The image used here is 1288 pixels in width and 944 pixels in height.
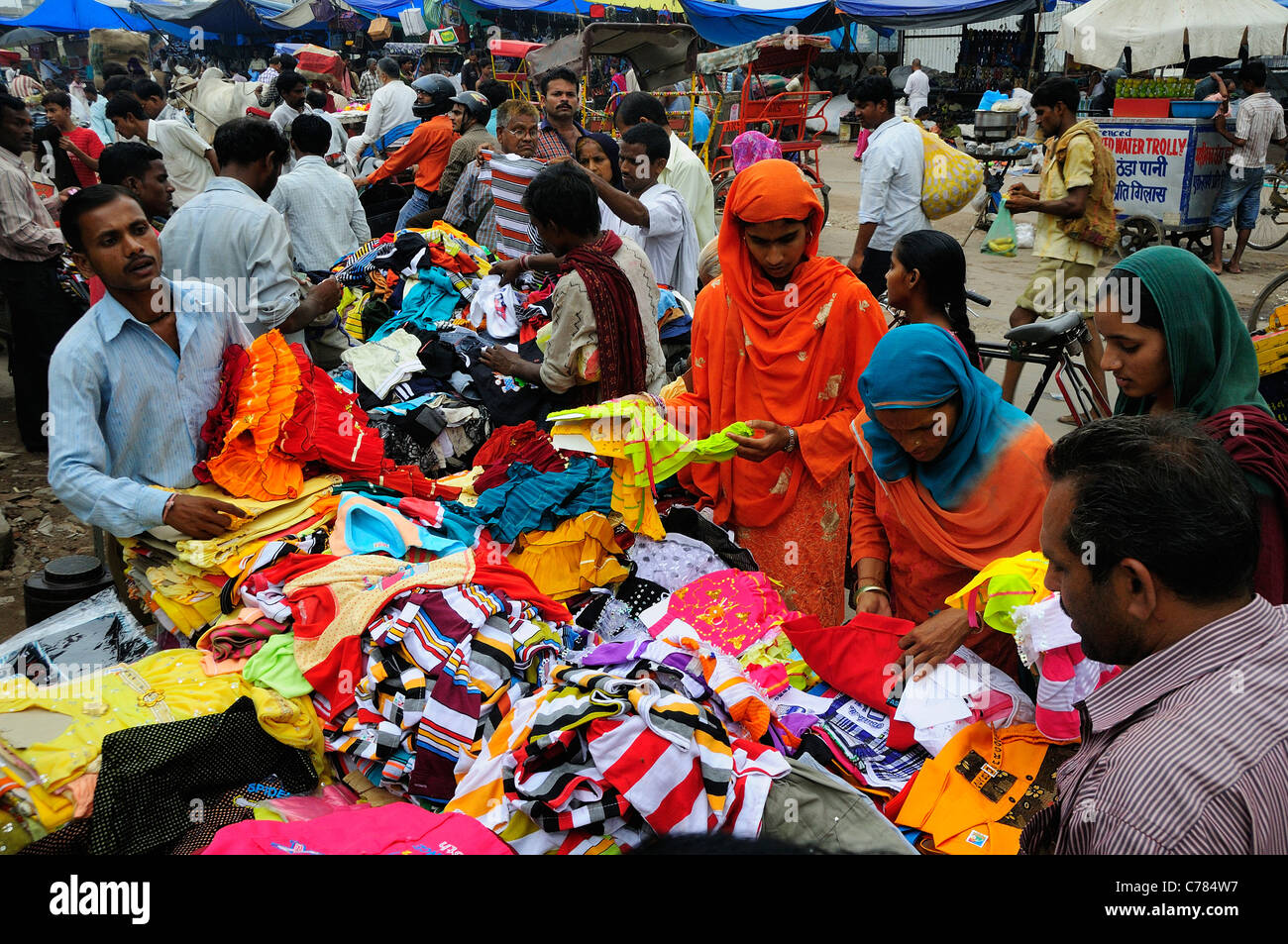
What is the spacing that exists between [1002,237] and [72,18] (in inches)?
1240

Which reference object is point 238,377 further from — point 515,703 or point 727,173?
point 727,173

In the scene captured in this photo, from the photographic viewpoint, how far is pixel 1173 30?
417 inches

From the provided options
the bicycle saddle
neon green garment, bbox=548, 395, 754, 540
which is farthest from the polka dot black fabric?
the bicycle saddle

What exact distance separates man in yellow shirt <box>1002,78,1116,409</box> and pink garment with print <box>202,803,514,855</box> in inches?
205

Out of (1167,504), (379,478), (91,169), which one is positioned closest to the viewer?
(1167,504)

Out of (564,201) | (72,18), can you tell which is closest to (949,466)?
(564,201)

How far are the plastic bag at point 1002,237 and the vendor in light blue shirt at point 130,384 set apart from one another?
35.4 ft

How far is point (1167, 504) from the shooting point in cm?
123

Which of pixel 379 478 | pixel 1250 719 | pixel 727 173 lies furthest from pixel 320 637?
pixel 727 173

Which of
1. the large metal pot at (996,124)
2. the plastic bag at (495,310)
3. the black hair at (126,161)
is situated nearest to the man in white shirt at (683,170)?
the plastic bag at (495,310)

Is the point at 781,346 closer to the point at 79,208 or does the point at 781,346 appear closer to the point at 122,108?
the point at 79,208

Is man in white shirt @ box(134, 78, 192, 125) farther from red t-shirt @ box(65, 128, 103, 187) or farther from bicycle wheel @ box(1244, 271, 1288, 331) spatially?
bicycle wheel @ box(1244, 271, 1288, 331)

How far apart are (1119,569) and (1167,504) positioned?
4.3 inches

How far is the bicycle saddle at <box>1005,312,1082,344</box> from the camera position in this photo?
5043 mm
